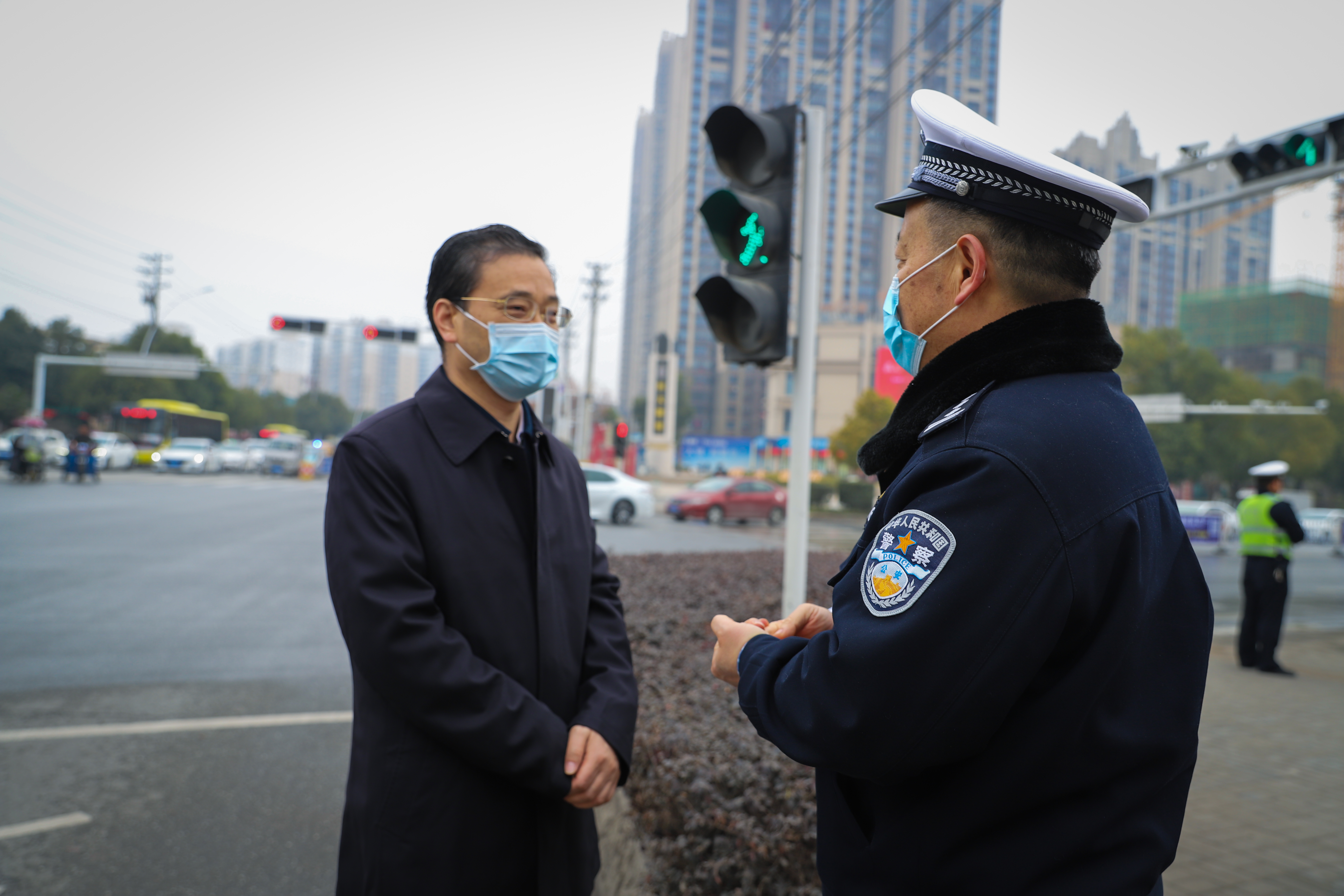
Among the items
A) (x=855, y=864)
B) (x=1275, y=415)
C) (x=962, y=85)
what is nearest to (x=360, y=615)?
(x=855, y=864)

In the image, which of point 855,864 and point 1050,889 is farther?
point 855,864

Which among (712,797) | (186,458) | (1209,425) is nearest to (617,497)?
(712,797)

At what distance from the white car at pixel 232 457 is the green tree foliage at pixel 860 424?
2923cm

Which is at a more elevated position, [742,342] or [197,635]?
[742,342]

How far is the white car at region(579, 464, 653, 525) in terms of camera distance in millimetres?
23125

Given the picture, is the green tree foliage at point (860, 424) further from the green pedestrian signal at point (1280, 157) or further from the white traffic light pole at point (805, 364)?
the white traffic light pole at point (805, 364)

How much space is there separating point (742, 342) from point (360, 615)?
277 cm

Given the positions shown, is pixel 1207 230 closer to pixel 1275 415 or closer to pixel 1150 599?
pixel 1275 415

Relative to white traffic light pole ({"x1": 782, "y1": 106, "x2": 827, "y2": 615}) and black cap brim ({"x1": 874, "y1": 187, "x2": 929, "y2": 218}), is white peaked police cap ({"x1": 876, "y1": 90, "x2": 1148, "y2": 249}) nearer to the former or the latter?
black cap brim ({"x1": 874, "y1": 187, "x2": 929, "y2": 218})

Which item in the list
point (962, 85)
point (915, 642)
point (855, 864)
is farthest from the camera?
point (962, 85)

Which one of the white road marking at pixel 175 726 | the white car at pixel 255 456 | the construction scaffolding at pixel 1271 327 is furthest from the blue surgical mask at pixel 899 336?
the construction scaffolding at pixel 1271 327

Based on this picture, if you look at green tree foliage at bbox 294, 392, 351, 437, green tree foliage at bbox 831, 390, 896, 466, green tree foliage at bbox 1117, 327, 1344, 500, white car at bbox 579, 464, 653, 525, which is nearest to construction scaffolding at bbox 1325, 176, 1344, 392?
green tree foliage at bbox 1117, 327, 1344, 500

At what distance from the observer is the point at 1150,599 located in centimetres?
115

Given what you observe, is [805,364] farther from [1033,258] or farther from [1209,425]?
[1209,425]
